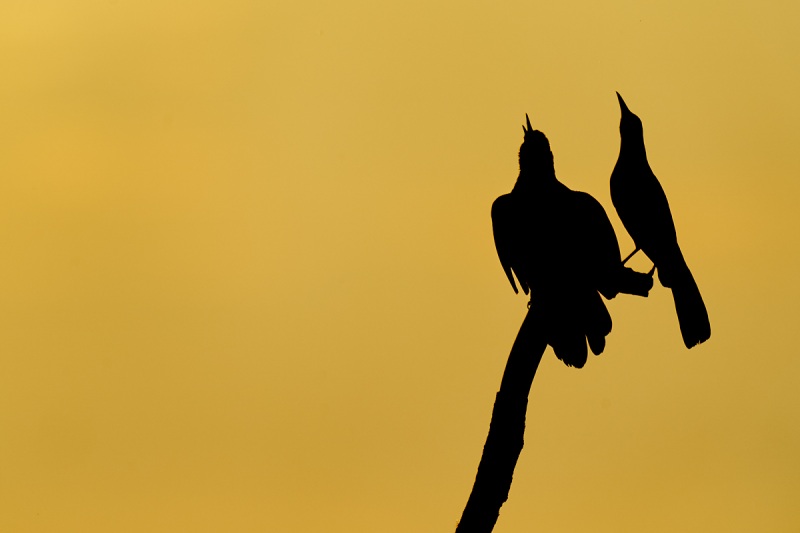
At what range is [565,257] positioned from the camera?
1.11 metres

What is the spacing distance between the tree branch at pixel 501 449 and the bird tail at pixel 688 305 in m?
0.29

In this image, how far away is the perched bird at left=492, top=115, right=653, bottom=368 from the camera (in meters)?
1.10

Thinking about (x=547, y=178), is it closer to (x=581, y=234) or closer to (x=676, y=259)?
(x=581, y=234)

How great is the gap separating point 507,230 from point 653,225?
204 mm

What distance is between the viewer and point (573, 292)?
1.10 m

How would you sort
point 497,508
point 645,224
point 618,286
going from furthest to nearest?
point 645,224, point 618,286, point 497,508

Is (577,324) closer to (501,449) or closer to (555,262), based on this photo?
(555,262)

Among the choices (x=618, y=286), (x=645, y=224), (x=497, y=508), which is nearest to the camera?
(x=497, y=508)

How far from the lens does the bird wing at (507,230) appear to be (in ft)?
3.83

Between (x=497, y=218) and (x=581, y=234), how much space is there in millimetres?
128

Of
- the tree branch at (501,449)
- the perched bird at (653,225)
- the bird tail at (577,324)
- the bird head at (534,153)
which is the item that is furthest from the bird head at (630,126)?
the tree branch at (501,449)

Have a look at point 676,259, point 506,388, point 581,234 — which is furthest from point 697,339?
point 506,388

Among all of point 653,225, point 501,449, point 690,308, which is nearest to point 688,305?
point 690,308

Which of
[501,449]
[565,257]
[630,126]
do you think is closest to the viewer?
[501,449]
